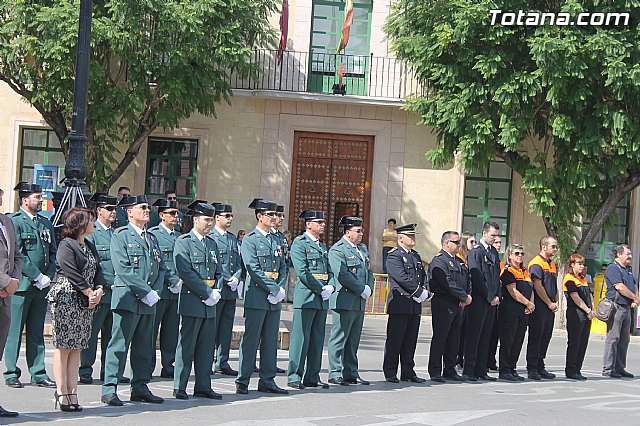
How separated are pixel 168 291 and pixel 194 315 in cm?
156

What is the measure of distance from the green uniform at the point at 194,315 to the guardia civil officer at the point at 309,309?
1.42 metres

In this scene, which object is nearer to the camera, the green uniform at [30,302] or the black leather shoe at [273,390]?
the green uniform at [30,302]

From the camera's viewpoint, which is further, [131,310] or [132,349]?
[132,349]

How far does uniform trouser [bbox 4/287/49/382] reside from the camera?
1201 centimetres

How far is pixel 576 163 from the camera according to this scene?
2456 centimetres

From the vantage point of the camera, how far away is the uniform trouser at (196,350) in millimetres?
11744

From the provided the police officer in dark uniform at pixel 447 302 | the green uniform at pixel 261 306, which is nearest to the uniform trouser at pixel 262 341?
the green uniform at pixel 261 306

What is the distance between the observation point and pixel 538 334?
15703mm

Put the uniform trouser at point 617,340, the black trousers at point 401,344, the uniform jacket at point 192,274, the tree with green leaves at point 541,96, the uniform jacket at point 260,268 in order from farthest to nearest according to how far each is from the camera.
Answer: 1. the tree with green leaves at point 541,96
2. the uniform trouser at point 617,340
3. the black trousers at point 401,344
4. the uniform jacket at point 260,268
5. the uniform jacket at point 192,274

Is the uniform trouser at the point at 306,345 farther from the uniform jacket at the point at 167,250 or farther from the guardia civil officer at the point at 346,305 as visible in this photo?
the uniform jacket at the point at 167,250

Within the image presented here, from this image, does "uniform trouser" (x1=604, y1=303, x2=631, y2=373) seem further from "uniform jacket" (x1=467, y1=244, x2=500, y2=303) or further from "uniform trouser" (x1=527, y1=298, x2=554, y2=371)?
"uniform jacket" (x1=467, y1=244, x2=500, y2=303)

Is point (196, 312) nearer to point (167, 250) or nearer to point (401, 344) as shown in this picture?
point (167, 250)

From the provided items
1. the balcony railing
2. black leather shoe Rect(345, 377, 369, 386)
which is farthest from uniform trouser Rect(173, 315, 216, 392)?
the balcony railing

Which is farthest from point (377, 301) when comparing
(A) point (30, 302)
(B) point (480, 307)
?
(A) point (30, 302)
